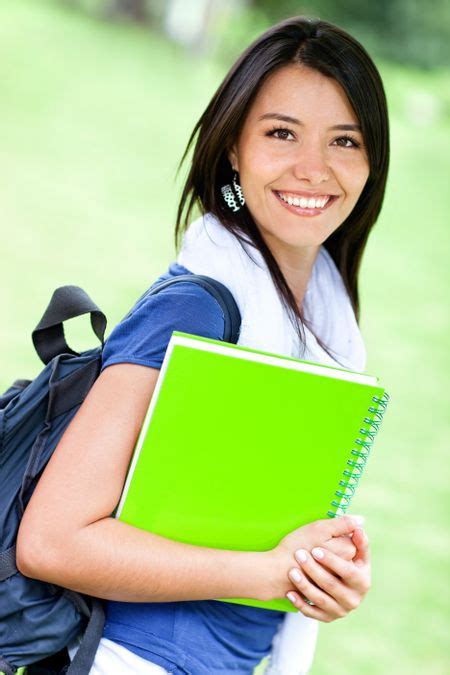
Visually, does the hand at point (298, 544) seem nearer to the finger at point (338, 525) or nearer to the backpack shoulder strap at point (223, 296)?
the finger at point (338, 525)

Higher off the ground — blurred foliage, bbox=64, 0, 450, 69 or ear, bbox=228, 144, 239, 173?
blurred foliage, bbox=64, 0, 450, 69

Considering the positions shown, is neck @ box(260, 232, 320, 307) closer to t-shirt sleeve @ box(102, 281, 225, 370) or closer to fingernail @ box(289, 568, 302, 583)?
t-shirt sleeve @ box(102, 281, 225, 370)

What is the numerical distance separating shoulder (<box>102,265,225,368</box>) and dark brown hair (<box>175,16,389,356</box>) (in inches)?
8.4

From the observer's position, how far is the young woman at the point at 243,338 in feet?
3.80

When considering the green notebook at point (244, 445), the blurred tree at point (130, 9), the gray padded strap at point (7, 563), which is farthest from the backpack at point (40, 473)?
the blurred tree at point (130, 9)

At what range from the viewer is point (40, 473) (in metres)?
1.21

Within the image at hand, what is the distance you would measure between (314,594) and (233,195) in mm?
591

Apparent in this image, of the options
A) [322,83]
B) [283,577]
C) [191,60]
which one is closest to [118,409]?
[283,577]

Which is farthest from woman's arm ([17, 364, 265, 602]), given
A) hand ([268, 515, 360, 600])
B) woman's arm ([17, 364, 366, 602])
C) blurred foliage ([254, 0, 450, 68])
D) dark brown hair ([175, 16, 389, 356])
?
blurred foliage ([254, 0, 450, 68])

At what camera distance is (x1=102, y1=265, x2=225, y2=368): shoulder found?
1.17 metres

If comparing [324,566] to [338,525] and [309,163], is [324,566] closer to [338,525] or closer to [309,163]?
[338,525]

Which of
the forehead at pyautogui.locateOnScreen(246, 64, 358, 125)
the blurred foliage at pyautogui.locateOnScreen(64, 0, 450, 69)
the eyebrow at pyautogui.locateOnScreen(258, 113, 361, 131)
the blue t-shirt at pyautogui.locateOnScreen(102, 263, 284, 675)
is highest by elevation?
the blurred foliage at pyautogui.locateOnScreen(64, 0, 450, 69)

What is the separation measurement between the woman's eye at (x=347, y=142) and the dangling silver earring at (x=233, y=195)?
163 millimetres

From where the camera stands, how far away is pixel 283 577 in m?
1.25
